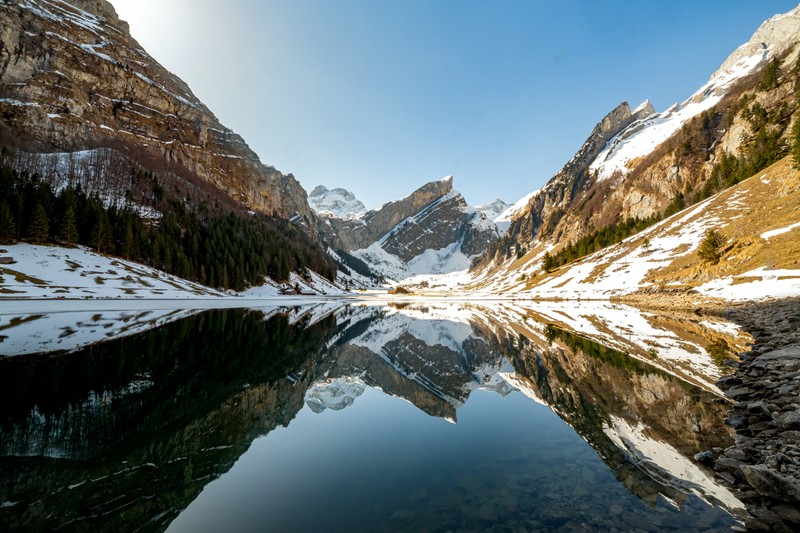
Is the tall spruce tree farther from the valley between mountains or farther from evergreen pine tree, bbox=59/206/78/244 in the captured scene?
evergreen pine tree, bbox=59/206/78/244

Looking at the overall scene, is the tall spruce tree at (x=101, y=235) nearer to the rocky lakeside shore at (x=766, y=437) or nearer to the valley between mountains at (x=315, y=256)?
the valley between mountains at (x=315, y=256)

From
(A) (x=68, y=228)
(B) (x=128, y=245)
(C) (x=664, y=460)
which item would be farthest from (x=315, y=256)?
(C) (x=664, y=460)

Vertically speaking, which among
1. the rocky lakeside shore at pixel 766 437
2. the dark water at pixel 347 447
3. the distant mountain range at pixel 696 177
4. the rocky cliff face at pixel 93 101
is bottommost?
the dark water at pixel 347 447

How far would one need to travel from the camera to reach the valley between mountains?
14.9 m

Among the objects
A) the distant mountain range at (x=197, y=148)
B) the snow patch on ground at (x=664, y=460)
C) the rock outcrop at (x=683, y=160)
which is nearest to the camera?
the snow patch on ground at (x=664, y=460)

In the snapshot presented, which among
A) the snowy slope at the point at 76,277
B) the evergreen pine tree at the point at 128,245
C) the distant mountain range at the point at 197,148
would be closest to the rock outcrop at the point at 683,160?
the distant mountain range at the point at 197,148

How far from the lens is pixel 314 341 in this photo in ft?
88.6

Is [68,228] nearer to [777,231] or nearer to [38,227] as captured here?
[38,227]

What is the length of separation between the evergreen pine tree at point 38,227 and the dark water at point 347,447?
62.6 meters

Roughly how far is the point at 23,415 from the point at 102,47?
22904cm

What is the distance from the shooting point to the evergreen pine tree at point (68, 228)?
61.9 metres

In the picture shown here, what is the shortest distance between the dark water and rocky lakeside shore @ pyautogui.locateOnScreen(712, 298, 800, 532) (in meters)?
0.42

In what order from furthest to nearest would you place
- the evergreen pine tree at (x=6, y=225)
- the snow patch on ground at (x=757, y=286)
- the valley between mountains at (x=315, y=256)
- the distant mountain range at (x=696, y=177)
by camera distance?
the distant mountain range at (x=696, y=177) < the evergreen pine tree at (x=6, y=225) < the snow patch on ground at (x=757, y=286) < the valley between mountains at (x=315, y=256)

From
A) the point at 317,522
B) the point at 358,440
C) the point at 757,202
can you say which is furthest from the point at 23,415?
the point at 757,202
